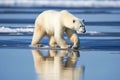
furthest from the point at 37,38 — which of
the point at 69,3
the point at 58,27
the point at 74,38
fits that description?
the point at 69,3

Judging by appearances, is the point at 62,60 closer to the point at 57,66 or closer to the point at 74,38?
the point at 57,66

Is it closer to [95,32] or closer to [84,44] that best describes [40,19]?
[84,44]

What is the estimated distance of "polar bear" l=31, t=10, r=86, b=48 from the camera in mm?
20922

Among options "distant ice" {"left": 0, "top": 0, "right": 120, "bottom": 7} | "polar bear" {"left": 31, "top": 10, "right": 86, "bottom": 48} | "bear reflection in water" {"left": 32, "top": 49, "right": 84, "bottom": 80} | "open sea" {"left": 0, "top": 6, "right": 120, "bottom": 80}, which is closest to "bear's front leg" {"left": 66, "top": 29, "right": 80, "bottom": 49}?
"polar bear" {"left": 31, "top": 10, "right": 86, "bottom": 48}

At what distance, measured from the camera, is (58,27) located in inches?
830

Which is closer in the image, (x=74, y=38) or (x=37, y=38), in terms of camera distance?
(x=74, y=38)

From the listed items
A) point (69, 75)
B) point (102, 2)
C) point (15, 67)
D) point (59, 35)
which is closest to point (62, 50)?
point (59, 35)

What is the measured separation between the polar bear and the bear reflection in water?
660 millimetres

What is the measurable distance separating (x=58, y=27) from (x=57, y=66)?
4026 millimetres

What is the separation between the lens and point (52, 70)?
16.5m

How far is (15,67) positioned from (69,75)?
75.3 inches

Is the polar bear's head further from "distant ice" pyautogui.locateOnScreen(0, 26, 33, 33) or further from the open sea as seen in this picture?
"distant ice" pyautogui.locateOnScreen(0, 26, 33, 33)

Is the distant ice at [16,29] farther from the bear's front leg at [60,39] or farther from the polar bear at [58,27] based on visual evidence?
the bear's front leg at [60,39]

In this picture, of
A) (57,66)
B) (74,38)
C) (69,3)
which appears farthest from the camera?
(69,3)
